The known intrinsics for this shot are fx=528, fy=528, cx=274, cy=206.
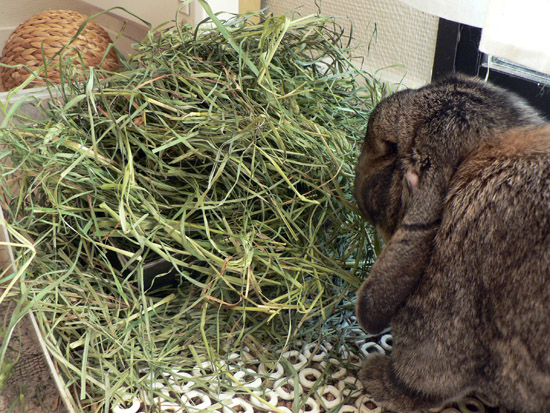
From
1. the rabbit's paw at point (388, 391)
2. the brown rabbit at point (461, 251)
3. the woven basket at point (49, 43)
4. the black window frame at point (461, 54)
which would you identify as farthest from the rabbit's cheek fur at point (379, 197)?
the woven basket at point (49, 43)

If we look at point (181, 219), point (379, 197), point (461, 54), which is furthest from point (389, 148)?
point (461, 54)

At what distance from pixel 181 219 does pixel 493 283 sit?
0.44 meters

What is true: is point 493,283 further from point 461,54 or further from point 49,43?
point 49,43

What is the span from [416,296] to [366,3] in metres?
0.97

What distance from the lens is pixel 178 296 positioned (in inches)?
35.6

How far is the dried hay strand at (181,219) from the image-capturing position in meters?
0.80

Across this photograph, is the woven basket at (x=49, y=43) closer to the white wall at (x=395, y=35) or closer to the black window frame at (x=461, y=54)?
the white wall at (x=395, y=35)

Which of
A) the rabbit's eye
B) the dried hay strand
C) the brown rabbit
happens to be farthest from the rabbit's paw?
the rabbit's eye

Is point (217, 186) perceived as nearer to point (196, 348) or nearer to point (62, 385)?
point (196, 348)

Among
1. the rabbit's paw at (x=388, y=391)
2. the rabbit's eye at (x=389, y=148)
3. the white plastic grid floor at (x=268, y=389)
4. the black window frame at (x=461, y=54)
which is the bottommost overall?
the white plastic grid floor at (x=268, y=389)

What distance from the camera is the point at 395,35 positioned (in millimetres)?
1371

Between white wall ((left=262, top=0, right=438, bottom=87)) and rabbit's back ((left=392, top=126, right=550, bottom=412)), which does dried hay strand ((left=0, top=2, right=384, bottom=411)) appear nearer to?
rabbit's back ((left=392, top=126, right=550, bottom=412))

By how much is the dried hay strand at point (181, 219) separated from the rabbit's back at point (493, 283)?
0.20m

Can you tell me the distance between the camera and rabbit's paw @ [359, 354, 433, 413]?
734mm
